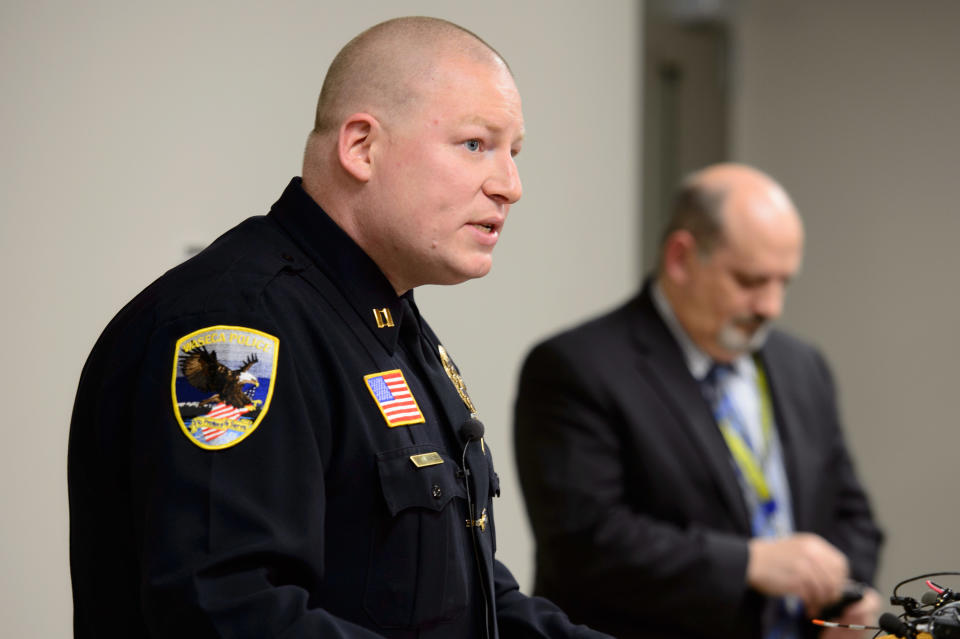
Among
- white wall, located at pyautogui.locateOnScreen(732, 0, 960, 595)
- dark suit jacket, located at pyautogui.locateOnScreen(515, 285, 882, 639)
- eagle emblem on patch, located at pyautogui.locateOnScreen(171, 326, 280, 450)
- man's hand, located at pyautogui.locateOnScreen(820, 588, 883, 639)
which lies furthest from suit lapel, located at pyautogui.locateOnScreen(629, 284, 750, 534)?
white wall, located at pyautogui.locateOnScreen(732, 0, 960, 595)

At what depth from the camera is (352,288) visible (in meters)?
1.18

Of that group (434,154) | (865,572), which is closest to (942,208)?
(865,572)

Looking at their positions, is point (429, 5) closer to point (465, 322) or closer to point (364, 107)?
point (465, 322)

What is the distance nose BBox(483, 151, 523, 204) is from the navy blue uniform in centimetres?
15

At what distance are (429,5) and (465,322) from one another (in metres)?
0.76

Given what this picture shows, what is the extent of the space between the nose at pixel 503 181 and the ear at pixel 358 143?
0.42 ft

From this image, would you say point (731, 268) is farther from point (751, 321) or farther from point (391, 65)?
point (391, 65)

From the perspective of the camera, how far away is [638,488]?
7.72ft

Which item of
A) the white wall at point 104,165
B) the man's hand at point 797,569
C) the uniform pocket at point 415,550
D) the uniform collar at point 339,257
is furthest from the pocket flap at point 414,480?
the man's hand at point 797,569

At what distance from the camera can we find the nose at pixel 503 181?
1.20 m

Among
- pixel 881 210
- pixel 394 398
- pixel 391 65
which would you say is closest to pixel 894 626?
pixel 394 398

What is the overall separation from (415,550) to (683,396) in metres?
1.41

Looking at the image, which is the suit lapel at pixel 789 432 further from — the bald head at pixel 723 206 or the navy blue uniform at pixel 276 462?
the navy blue uniform at pixel 276 462

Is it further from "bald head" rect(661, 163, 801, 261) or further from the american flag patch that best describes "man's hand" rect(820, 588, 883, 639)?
the american flag patch
